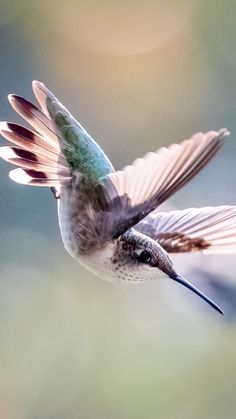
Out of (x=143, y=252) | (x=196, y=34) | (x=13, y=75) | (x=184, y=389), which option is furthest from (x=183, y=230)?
(x=196, y=34)

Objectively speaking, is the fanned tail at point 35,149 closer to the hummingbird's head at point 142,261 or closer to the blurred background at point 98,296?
the hummingbird's head at point 142,261

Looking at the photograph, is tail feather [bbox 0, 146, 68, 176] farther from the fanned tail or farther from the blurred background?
the blurred background

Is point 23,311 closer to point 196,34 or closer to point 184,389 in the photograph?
point 184,389

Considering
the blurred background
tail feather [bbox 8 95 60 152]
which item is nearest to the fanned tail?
tail feather [bbox 8 95 60 152]

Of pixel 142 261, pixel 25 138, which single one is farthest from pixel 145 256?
pixel 25 138

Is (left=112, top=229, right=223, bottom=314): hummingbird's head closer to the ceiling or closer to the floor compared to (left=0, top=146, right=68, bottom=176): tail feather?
closer to the floor

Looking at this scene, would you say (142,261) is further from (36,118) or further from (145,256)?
(36,118)
